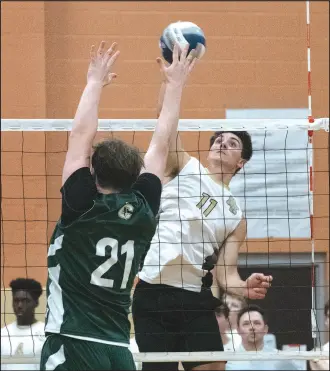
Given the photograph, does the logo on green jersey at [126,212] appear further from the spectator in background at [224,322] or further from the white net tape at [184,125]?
the spectator in background at [224,322]

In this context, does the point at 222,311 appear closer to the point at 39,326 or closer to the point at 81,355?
the point at 39,326

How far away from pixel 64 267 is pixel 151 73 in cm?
500

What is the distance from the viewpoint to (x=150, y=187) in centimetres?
385

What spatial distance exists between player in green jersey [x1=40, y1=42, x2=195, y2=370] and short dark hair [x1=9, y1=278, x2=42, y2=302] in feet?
13.4

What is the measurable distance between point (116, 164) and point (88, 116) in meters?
0.25

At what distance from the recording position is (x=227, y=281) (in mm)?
5957

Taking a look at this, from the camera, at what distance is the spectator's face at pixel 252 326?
25.0ft

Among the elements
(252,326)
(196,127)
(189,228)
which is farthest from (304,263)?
(196,127)

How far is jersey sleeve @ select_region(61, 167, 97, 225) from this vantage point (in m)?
3.65

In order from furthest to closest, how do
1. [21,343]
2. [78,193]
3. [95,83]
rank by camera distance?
[21,343] → [95,83] → [78,193]

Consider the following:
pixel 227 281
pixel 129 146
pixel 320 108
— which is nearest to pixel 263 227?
pixel 320 108

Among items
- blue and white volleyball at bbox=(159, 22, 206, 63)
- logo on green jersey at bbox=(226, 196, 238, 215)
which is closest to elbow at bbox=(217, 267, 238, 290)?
logo on green jersey at bbox=(226, 196, 238, 215)

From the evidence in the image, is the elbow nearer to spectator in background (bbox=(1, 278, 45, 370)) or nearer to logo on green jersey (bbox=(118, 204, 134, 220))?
spectator in background (bbox=(1, 278, 45, 370))

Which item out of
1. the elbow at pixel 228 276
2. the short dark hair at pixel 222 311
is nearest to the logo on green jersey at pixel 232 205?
the elbow at pixel 228 276
